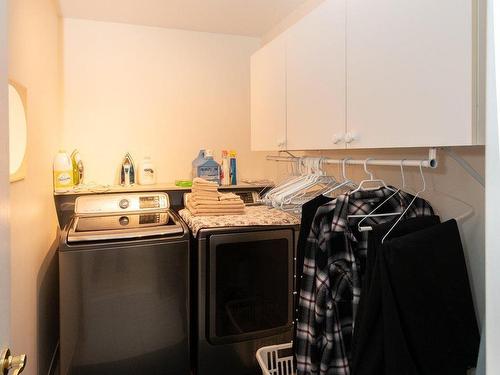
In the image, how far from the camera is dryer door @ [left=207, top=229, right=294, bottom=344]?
204cm

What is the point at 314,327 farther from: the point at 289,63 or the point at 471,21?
the point at 289,63

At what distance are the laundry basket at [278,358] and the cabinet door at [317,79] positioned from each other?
1065 millimetres

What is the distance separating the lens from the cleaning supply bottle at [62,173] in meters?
2.44

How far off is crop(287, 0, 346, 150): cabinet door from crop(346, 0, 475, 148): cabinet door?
2.7 inches

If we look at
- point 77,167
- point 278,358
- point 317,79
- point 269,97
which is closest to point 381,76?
point 317,79

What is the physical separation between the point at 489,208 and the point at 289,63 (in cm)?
141

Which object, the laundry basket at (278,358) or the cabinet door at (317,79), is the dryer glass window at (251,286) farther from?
the cabinet door at (317,79)

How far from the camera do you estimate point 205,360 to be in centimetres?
207

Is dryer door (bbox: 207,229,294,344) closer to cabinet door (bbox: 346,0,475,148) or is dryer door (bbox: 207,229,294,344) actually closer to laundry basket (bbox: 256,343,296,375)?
laundry basket (bbox: 256,343,296,375)

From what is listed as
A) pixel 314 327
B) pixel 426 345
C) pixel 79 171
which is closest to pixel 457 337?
pixel 426 345

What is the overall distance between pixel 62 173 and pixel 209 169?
1053mm

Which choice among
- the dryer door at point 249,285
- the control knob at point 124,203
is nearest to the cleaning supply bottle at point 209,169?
the control knob at point 124,203

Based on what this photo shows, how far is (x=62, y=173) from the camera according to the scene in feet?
8.05

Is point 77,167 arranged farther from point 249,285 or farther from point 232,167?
point 249,285
